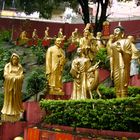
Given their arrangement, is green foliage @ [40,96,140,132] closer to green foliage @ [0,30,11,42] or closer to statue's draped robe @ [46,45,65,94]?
statue's draped robe @ [46,45,65,94]

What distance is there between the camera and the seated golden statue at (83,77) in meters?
11.9

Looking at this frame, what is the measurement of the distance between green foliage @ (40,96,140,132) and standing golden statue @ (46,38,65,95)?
2438 millimetres

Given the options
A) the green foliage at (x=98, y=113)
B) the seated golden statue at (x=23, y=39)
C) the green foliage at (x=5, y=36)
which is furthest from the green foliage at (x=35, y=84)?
the green foliage at (x=5, y=36)

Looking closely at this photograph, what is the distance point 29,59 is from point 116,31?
37.1 ft

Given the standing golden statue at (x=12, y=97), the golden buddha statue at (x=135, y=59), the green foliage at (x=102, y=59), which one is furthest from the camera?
the green foliage at (x=102, y=59)

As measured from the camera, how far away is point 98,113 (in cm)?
988

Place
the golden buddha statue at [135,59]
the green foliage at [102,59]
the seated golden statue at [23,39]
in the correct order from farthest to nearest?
the seated golden statue at [23,39], the green foliage at [102,59], the golden buddha statue at [135,59]

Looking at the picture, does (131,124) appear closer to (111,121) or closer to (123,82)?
(111,121)

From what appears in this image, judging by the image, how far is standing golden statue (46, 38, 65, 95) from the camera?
1380 centimetres

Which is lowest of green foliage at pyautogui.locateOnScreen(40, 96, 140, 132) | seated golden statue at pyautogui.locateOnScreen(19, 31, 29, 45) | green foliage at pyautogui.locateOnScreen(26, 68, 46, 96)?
green foliage at pyautogui.locateOnScreen(40, 96, 140, 132)

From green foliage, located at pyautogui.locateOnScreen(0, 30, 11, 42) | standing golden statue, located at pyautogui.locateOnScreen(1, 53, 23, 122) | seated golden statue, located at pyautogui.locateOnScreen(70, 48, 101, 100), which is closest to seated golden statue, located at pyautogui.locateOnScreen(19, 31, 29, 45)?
green foliage, located at pyautogui.locateOnScreen(0, 30, 11, 42)

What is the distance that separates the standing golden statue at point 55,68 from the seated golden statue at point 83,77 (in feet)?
4.95

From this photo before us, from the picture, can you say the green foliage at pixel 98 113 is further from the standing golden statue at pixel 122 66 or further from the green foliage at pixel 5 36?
the green foliage at pixel 5 36

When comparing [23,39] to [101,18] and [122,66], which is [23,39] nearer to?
[101,18]
